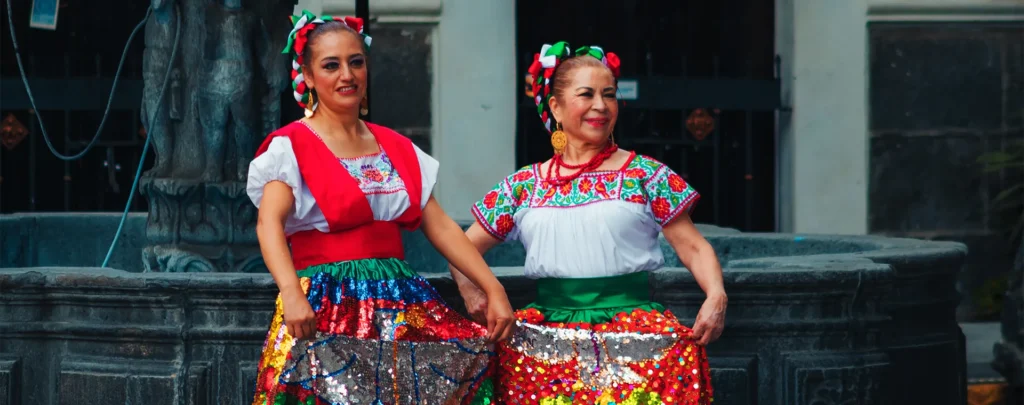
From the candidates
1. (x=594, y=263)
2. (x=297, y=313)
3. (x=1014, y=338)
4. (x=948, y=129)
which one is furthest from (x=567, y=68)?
(x=948, y=129)

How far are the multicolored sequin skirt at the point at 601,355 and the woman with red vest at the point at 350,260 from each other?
11 centimetres

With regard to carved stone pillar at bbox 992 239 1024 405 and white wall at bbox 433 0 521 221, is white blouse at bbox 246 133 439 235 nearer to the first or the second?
carved stone pillar at bbox 992 239 1024 405

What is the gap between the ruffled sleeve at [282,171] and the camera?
4652mm

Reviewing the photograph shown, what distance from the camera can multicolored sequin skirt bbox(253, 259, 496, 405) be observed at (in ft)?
15.1

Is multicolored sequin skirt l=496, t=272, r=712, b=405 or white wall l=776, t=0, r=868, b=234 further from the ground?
white wall l=776, t=0, r=868, b=234

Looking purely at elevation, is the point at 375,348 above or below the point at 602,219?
below

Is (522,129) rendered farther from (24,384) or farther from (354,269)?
(354,269)

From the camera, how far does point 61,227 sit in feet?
29.6

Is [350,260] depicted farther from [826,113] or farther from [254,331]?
[826,113]

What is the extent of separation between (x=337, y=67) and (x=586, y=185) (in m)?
0.79

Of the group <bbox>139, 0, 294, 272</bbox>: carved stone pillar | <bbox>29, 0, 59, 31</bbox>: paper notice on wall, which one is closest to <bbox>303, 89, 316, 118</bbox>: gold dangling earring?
<bbox>139, 0, 294, 272</bbox>: carved stone pillar

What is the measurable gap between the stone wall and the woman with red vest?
7201 mm

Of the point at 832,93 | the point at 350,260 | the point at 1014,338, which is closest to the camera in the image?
the point at 350,260

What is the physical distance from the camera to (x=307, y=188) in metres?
4.72
